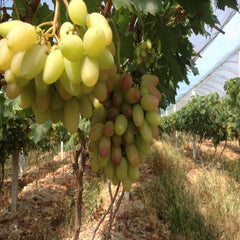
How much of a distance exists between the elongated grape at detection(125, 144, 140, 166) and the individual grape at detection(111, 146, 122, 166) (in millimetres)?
20

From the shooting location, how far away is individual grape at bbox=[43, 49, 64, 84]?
1.21 ft

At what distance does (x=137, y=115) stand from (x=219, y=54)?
35.2 feet

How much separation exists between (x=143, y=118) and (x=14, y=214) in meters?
4.26

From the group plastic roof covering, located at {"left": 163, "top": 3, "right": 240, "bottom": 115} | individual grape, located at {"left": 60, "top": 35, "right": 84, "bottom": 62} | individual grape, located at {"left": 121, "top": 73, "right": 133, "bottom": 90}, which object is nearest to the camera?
individual grape, located at {"left": 60, "top": 35, "right": 84, "bottom": 62}

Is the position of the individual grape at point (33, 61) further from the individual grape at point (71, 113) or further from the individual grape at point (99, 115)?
the individual grape at point (99, 115)

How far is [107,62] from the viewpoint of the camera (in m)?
0.38

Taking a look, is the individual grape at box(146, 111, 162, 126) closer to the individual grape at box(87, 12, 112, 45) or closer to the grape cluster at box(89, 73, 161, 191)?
the grape cluster at box(89, 73, 161, 191)

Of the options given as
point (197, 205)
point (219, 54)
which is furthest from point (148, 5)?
point (219, 54)

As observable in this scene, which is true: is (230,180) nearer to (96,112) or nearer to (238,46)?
(238,46)

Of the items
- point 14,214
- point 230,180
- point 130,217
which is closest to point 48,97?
point 130,217

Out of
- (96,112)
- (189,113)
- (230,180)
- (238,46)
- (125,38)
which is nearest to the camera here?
(96,112)

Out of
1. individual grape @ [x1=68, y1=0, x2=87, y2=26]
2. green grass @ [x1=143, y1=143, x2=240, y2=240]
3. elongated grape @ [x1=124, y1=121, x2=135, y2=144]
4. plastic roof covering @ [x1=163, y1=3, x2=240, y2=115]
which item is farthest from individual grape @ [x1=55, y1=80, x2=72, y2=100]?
plastic roof covering @ [x1=163, y1=3, x2=240, y2=115]

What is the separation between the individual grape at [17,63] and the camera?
373mm

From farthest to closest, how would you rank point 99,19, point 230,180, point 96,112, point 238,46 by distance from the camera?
point 238,46 < point 230,180 < point 96,112 < point 99,19
